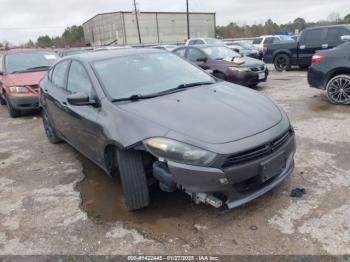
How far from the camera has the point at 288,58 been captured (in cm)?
1342

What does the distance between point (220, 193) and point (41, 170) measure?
2.93m

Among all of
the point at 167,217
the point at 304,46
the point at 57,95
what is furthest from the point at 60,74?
the point at 304,46

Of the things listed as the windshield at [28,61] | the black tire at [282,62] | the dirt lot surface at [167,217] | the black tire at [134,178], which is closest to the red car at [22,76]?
the windshield at [28,61]

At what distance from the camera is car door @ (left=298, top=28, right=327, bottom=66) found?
12.3 metres

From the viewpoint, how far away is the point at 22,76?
27.7 ft

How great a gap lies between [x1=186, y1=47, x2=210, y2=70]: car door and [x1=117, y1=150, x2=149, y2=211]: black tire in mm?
7241

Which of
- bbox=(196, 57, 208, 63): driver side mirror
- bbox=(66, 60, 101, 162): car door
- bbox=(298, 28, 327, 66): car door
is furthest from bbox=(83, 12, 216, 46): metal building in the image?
bbox=(66, 60, 101, 162): car door

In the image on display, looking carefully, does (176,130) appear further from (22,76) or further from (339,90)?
(22,76)

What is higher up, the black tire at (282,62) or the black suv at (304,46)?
the black suv at (304,46)

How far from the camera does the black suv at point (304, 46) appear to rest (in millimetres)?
12148

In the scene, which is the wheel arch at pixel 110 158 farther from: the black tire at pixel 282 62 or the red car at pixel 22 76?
the black tire at pixel 282 62

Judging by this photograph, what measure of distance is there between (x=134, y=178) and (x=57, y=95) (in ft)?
7.73

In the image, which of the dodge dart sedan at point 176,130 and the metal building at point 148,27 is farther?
the metal building at point 148,27

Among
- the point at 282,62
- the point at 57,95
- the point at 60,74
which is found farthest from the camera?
the point at 282,62
